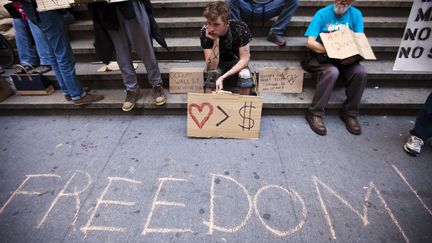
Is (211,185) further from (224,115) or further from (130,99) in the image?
(130,99)

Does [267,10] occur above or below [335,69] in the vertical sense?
above

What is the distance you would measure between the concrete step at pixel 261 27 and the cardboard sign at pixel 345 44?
0.92 m

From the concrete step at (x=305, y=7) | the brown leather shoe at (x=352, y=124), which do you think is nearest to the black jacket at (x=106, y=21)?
the concrete step at (x=305, y=7)

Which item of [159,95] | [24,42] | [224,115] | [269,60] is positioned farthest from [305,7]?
[24,42]

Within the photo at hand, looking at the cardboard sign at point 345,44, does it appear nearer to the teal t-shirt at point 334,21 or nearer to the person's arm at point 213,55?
the teal t-shirt at point 334,21

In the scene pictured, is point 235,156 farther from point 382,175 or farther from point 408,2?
point 408,2

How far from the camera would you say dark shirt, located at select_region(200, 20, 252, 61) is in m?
2.29

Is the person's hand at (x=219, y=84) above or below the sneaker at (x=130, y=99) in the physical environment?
above

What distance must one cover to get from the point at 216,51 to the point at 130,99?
3.67 ft

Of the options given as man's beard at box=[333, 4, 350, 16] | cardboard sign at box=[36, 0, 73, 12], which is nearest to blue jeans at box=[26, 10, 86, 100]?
cardboard sign at box=[36, 0, 73, 12]

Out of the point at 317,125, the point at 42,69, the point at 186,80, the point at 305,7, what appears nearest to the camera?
the point at 317,125

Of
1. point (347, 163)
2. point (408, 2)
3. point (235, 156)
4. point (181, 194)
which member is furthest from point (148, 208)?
point (408, 2)

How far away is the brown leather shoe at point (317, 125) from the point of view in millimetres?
2465

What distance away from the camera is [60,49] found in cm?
239
